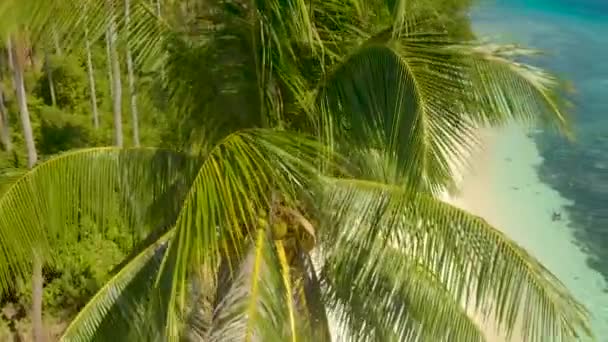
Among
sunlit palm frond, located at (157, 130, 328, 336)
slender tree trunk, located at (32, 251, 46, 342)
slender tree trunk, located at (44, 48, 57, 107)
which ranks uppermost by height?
sunlit palm frond, located at (157, 130, 328, 336)

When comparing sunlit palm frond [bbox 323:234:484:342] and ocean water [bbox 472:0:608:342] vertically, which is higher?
sunlit palm frond [bbox 323:234:484:342]

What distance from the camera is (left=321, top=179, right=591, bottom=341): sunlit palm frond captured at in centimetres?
399

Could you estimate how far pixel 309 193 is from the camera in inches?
→ 166

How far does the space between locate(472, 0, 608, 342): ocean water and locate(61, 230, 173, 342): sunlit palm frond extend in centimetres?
233

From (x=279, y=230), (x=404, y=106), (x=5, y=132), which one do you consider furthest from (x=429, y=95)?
(x=5, y=132)

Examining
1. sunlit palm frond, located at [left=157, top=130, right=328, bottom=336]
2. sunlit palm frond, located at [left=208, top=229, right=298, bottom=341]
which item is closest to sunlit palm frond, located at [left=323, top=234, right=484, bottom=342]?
sunlit palm frond, located at [left=208, top=229, right=298, bottom=341]

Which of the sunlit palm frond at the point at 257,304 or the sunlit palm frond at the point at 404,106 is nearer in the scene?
the sunlit palm frond at the point at 404,106

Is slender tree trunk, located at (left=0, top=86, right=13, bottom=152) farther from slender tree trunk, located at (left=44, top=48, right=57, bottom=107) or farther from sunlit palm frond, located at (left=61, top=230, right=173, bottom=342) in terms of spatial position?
sunlit palm frond, located at (left=61, top=230, right=173, bottom=342)

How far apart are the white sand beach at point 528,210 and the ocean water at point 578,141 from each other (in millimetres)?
33

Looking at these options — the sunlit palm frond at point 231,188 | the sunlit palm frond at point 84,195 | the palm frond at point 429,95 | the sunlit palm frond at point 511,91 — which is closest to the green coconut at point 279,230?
the sunlit palm frond at point 231,188

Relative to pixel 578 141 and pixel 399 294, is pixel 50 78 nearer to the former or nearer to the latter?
pixel 399 294

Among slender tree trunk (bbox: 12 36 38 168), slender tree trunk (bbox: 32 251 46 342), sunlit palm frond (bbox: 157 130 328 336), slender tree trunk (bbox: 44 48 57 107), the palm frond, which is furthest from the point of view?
slender tree trunk (bbox: 44 48 57 107)

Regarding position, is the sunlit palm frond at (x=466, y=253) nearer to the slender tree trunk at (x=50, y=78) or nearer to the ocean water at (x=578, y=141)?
the ocean water at (x=578, y=141)

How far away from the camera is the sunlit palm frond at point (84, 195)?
4.34 metres
